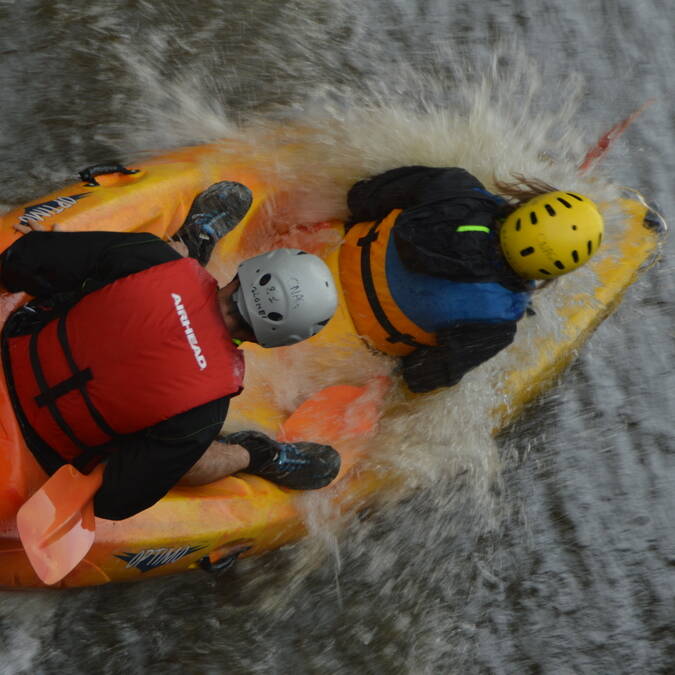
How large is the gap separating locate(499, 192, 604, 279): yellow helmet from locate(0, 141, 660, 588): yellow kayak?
810 millimetres

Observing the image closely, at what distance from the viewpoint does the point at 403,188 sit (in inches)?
124

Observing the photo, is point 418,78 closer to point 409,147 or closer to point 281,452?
point 409,147

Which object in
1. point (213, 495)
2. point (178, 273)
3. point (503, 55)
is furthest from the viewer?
point (503, 55)

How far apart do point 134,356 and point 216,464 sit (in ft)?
2.94

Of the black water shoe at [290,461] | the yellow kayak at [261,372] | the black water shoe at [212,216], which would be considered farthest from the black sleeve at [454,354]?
A: the black water shoe at [212,216]

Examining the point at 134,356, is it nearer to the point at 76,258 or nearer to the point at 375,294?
the point at 76,258

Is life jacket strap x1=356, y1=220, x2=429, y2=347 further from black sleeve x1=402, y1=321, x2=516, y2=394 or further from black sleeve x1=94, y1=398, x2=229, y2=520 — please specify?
black sleeve x1=94, y1=398, x2=229, y2=520

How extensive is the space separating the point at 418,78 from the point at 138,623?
3873 mm

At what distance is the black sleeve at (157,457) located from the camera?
2162 millimetres

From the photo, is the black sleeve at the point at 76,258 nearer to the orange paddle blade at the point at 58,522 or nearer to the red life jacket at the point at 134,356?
the red life jacket at the point at 134,356

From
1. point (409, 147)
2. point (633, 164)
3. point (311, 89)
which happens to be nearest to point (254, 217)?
point (409, 147)

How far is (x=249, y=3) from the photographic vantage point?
15.9ft

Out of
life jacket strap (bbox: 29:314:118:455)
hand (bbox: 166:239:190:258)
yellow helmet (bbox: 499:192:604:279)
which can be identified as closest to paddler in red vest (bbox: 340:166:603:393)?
yellow helmet (bbox: 499:192:604:279)

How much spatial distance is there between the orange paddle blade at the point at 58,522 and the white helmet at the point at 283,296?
0.68 metres
